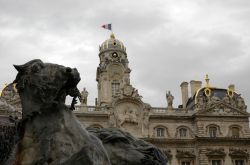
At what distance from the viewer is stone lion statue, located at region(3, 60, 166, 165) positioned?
4.77 m

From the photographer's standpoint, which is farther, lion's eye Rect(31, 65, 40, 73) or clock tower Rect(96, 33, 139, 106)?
clock tower Rect(96, 33, 139, 106)

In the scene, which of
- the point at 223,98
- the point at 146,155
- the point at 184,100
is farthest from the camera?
the point at 184,100

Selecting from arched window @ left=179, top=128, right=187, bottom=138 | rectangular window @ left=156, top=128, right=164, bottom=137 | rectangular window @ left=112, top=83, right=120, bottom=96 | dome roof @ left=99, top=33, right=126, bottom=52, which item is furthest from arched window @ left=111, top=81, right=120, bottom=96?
arched window @ left=179, top=128, right=187, bottom=138

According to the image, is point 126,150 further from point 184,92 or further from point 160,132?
point 184,92

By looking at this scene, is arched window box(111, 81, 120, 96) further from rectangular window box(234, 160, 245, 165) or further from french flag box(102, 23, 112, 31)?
rectangular window box(234, 160, 245, 165)

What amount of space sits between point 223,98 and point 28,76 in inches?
1805

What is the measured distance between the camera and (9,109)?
7.21 meters

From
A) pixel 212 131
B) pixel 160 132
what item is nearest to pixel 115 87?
pixel 160 132

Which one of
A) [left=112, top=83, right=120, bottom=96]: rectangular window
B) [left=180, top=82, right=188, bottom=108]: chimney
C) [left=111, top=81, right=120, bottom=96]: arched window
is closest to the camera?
[left=112, top=83, right=120, bottom=96]: rectangular window

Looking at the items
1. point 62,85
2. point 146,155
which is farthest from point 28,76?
point 146,155

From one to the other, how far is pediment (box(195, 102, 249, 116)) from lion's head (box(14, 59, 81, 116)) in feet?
139

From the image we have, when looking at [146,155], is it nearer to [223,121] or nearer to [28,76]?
[28,76]

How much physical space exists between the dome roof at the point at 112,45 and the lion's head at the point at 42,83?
49.0 meters

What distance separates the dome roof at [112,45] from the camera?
178 feet
